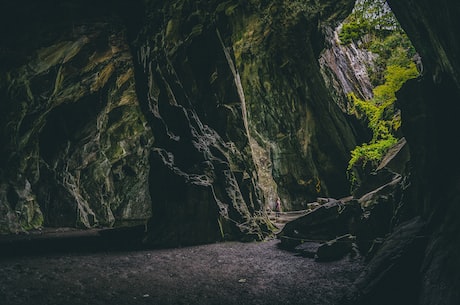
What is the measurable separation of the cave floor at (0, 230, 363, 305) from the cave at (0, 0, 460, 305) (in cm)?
6

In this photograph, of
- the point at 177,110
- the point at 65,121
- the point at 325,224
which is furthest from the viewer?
the point at 65,121

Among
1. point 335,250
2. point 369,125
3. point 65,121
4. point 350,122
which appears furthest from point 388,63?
point 65,121

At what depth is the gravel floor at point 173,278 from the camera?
5328mm

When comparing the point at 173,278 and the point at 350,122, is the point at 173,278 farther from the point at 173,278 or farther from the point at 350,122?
the point at 350,122

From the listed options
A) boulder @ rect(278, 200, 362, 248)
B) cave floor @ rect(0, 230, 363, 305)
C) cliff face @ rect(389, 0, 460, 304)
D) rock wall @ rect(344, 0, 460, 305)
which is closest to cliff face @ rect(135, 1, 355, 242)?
boulder @ rect(278, 200, 362, 248)

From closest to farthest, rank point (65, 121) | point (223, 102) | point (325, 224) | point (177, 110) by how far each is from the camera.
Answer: point (325, 224)
point (177, 110)
point (223, 102)
point (65, 121)

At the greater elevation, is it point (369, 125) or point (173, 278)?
point (369, 125)

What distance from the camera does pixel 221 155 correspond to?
13641 millimetres

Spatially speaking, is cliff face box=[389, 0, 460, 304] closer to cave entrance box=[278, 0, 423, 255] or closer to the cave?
the cave

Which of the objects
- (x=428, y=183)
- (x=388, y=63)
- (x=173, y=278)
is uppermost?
(x=388, y=63)

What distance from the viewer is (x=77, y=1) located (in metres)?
12.8

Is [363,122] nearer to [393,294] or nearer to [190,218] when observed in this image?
[190,218]

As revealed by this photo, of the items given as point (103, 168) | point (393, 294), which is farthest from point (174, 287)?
point (103, 168)

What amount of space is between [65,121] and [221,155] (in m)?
12.6
